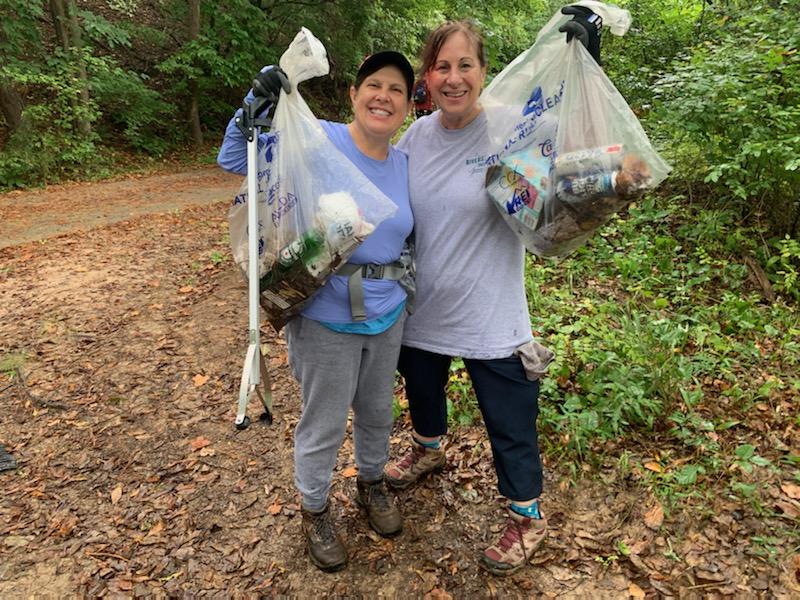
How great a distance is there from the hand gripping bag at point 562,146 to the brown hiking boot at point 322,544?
152cm

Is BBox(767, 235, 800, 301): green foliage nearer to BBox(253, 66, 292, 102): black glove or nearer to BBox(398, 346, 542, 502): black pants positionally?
BBox(398, 346, 542, 502): black pants

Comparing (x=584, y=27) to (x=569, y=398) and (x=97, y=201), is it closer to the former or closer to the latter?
(x=569, y=398)

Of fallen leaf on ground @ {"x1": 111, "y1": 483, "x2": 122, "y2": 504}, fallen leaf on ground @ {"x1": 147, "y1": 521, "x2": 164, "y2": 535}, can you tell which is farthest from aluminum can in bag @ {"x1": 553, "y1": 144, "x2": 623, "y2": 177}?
fallen leaf on ground @ {"x1": 111, "y1": 483, "x2": 122, "y2": 504}

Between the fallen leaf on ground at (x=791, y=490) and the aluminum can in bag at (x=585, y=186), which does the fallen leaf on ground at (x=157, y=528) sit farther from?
the fallen leaf on ground at (x=791, y=490)

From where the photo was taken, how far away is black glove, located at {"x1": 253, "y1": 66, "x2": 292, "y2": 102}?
76.1 inches

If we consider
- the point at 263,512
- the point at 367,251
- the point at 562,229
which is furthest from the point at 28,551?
the point at 562,229

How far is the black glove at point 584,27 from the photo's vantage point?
184 cm

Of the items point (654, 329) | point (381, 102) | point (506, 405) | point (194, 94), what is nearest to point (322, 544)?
point (506, 405)

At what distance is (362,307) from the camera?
6.45 feet

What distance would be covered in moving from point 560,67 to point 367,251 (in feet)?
3.12

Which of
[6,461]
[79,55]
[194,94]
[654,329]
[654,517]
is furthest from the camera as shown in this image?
[194,94]

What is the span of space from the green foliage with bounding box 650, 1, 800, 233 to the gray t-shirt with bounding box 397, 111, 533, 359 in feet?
10.2

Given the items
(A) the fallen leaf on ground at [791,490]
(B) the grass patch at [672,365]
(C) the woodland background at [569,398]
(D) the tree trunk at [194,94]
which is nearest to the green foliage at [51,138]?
(D) the tree trunk at [194,94]

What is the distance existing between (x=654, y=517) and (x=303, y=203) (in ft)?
7.16
